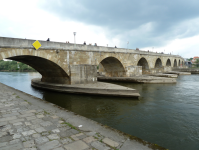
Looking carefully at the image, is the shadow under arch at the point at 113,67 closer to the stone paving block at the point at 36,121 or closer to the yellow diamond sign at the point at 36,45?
the yellow diamond sign at the point at 36,45

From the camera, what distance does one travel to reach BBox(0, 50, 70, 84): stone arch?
8922mm

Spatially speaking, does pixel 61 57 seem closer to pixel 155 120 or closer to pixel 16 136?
pixel 155 120

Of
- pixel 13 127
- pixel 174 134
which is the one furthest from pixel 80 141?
pixel 174 134

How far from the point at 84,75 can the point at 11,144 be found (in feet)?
32.4

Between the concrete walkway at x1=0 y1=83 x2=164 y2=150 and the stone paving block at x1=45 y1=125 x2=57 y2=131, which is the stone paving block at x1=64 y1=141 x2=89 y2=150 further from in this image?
the stone paving block at x1=45 y1=125 x2=57 y2=131

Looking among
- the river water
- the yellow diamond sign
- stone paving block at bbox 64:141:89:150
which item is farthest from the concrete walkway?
the yellow diamond sign

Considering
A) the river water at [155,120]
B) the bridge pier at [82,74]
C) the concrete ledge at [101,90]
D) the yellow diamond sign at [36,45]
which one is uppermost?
the yellow diamond sign at [36,45]

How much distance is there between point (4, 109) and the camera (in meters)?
4.75

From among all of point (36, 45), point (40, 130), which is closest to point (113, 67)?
point (36, 45)

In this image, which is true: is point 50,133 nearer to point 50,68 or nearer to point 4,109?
point 4,109

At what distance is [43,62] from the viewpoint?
11641 millimetres

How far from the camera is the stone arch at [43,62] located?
29.3ft

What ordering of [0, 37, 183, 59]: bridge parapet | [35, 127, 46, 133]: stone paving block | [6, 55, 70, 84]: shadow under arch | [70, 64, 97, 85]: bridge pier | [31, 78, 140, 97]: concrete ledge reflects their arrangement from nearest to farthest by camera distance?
[35, 127, 46, 133]: stone paving block
[0, 37, 183, 59]: bridge parapet
[31, 78, 140, 97]: concrete ledge
[6, 55, 70, 84]: shadow under arch
[70, 64, 97, 85]: bridge pier

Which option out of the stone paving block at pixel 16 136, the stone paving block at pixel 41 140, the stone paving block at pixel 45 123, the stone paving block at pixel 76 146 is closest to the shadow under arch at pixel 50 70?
the stone paving block at pixel 45 123
